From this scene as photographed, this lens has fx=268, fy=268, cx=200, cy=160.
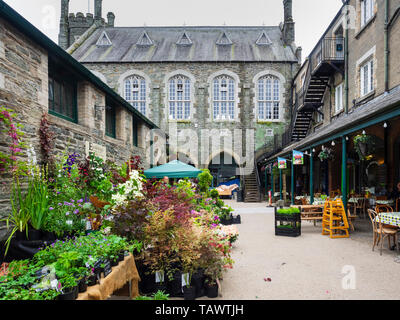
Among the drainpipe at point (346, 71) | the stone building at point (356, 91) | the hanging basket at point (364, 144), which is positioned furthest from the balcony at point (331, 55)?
A: the hanging basket at point (364, 144)

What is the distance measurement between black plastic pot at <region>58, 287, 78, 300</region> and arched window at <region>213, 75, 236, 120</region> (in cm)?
1859

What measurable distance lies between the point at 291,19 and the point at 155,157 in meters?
15.5

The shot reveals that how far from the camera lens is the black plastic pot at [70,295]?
210 centimetres

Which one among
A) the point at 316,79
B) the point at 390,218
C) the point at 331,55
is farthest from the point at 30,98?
the point at 316,79

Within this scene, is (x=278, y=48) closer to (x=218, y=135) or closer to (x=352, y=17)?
(x=218, y=135)

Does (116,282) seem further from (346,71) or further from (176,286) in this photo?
(346,71)

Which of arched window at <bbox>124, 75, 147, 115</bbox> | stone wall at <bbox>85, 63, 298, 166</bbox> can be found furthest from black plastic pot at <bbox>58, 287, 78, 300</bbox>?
arched window at <bbox>124, 75, 147, 115</bbox>

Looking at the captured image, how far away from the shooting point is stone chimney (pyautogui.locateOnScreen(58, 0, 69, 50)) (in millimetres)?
23441

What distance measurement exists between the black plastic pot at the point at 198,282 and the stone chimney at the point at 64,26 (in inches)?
1012

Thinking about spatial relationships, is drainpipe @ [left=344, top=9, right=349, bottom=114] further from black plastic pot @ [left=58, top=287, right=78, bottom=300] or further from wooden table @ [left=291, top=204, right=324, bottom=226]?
black plastic pot @ [left=58, top=287, right=78, bottom=300]

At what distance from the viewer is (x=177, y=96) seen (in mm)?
20297

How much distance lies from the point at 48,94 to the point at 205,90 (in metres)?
15.2

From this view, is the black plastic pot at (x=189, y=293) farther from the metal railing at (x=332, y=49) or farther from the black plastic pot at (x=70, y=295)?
the metal railing at (x=332, y=49)

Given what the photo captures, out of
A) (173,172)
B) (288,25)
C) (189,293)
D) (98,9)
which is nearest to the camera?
(189,293)
